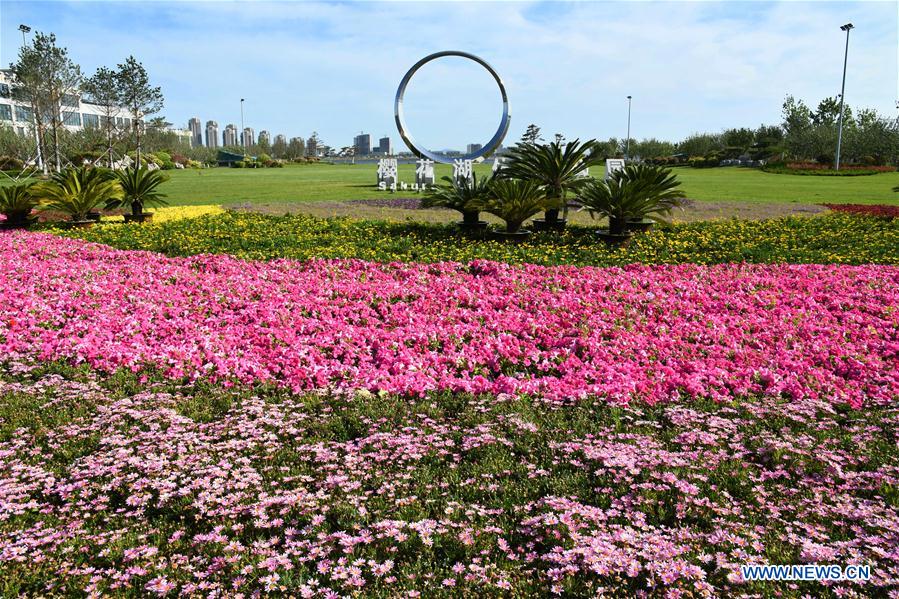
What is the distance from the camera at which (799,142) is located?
61.0m

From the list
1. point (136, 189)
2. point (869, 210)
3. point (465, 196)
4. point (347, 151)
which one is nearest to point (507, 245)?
point (465, 196)

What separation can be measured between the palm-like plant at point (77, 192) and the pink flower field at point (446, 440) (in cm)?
777

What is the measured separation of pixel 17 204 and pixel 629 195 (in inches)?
525

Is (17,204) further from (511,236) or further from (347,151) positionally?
(347,151)

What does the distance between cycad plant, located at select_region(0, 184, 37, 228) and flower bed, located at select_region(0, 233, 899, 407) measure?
19.2 feet

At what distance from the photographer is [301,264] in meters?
9.59

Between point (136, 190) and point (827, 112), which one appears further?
point (827, 112)

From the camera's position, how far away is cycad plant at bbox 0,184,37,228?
13.9 meters

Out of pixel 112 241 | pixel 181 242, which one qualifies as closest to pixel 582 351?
pixel 181 242

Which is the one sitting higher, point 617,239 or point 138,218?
point 138,218

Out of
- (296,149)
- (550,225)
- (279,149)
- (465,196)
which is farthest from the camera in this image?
(279,149)

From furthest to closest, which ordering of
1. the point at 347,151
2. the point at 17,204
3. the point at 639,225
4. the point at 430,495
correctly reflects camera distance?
the point at 347,151, the point at 17,204, the point at 639,225, the point at 430,495

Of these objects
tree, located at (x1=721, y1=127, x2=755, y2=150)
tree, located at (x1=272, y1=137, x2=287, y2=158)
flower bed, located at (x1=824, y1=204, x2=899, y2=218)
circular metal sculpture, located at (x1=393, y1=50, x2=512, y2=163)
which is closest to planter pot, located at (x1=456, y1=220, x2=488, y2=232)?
flower bed, located at (x1=824, y1=204, x2=899, y2=218)

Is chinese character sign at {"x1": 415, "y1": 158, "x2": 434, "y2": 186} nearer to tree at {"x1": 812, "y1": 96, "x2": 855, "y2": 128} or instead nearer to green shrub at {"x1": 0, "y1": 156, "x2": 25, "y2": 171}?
green shrub at {"x1": 0, "y1": 156, "x2": 25, "y2": 171}
